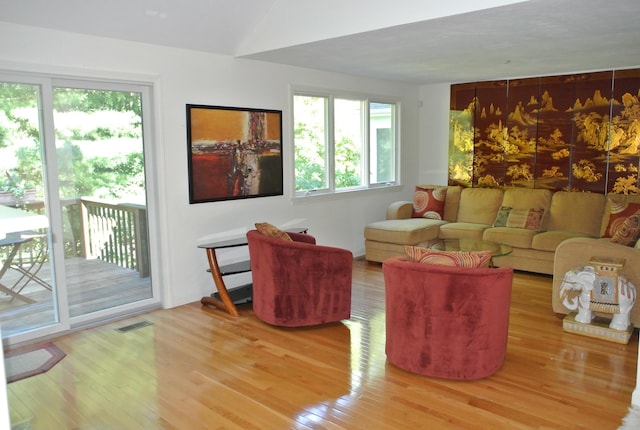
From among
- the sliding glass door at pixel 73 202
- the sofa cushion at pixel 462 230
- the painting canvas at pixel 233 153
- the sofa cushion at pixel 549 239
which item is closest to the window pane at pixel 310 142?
the painting canvas at pixel 233 153

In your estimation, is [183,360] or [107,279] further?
[107,279]

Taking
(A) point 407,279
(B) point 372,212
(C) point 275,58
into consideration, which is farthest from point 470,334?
(B) point 372,212

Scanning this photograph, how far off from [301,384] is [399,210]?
3.86 m

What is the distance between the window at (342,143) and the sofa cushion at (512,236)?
180 cm

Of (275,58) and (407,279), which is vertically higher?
(275,58)

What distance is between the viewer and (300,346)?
3828mm

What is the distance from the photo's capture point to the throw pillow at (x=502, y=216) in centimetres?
612

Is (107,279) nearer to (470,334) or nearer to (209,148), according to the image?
(209,148)

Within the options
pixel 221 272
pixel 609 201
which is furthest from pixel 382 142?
pixel 221 272

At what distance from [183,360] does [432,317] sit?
5.80 ft

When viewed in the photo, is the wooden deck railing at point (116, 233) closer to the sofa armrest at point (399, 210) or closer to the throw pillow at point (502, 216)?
the sofa armrest at point (399, 210)

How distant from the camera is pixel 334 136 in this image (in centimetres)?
630

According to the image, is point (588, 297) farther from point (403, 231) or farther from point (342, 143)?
point (342, 143)

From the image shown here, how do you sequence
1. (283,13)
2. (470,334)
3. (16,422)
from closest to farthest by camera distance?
1. (16,422)
2. (470,334)
3. (283,13)
